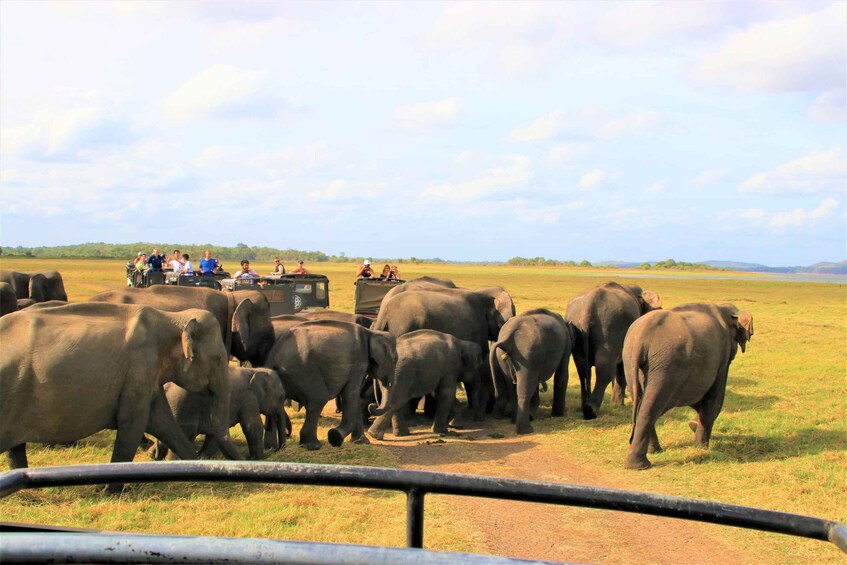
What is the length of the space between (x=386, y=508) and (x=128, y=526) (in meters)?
2.33

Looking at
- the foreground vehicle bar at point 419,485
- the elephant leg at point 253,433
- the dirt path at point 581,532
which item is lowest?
the dirt path at point 581,532

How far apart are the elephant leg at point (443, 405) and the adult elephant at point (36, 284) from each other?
10.6 meters

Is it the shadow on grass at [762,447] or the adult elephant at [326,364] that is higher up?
the adult elephant at [326,364]

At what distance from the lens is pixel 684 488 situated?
9.20m

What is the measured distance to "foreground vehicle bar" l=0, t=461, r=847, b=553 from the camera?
191cm

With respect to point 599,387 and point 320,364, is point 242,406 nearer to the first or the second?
point 320,364

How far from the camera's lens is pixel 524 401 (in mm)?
12344

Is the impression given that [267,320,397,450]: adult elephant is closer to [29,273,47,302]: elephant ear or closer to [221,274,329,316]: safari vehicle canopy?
[221,274,329,316]: safari vehicle canopy

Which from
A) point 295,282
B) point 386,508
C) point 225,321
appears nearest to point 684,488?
point 386,508

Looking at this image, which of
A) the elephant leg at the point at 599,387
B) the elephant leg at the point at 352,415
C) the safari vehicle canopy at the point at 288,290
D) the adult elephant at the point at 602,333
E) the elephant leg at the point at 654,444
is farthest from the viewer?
the safari vehicle canopy at the point at 288,290

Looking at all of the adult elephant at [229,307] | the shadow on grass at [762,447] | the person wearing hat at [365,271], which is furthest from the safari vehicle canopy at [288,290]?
the shadow on grass at [762,447]

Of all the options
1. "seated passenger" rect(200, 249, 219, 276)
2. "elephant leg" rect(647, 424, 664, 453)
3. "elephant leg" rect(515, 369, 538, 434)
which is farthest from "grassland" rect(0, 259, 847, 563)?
"seated passenger" rect(200, 249, 219, 276)

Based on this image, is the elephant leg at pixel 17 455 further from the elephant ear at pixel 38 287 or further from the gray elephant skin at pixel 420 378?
the elephant ear at pixel 38 287

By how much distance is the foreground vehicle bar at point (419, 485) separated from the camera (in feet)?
6.28
